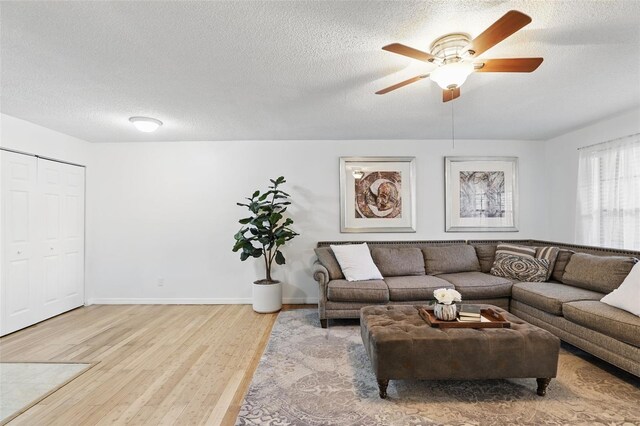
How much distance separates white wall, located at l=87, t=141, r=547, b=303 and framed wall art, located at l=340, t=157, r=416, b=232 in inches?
5.1

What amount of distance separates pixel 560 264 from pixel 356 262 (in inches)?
93.6

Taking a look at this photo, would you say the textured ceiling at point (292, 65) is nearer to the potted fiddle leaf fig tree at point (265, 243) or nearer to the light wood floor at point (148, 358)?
the potted fiddle leaf fig tree at point (265, 243)

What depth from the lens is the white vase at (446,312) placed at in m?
2.30

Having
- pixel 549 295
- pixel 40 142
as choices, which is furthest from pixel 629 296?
pixel 40 142

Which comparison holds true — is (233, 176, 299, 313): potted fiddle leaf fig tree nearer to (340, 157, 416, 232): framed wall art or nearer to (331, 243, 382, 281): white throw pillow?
(331, 243, 382, 281): white throw pillow

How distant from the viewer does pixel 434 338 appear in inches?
81.4

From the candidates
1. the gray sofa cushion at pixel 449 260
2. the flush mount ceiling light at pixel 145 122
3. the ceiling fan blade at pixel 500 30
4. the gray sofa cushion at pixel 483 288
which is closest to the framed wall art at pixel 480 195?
the gray sofa cushion at pixel 449 260

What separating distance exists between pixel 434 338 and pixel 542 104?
9.00 feet

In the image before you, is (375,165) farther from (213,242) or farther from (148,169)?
(148,169)

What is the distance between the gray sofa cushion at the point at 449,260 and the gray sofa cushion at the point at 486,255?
63mm

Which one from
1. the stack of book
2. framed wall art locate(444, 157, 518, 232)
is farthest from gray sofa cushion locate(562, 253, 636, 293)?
the stack of book

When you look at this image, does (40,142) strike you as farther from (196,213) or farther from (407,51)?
(407,51)

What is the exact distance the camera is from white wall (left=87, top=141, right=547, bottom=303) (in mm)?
4477

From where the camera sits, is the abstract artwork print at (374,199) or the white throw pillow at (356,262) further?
the abstract artwork print at (374,199)
